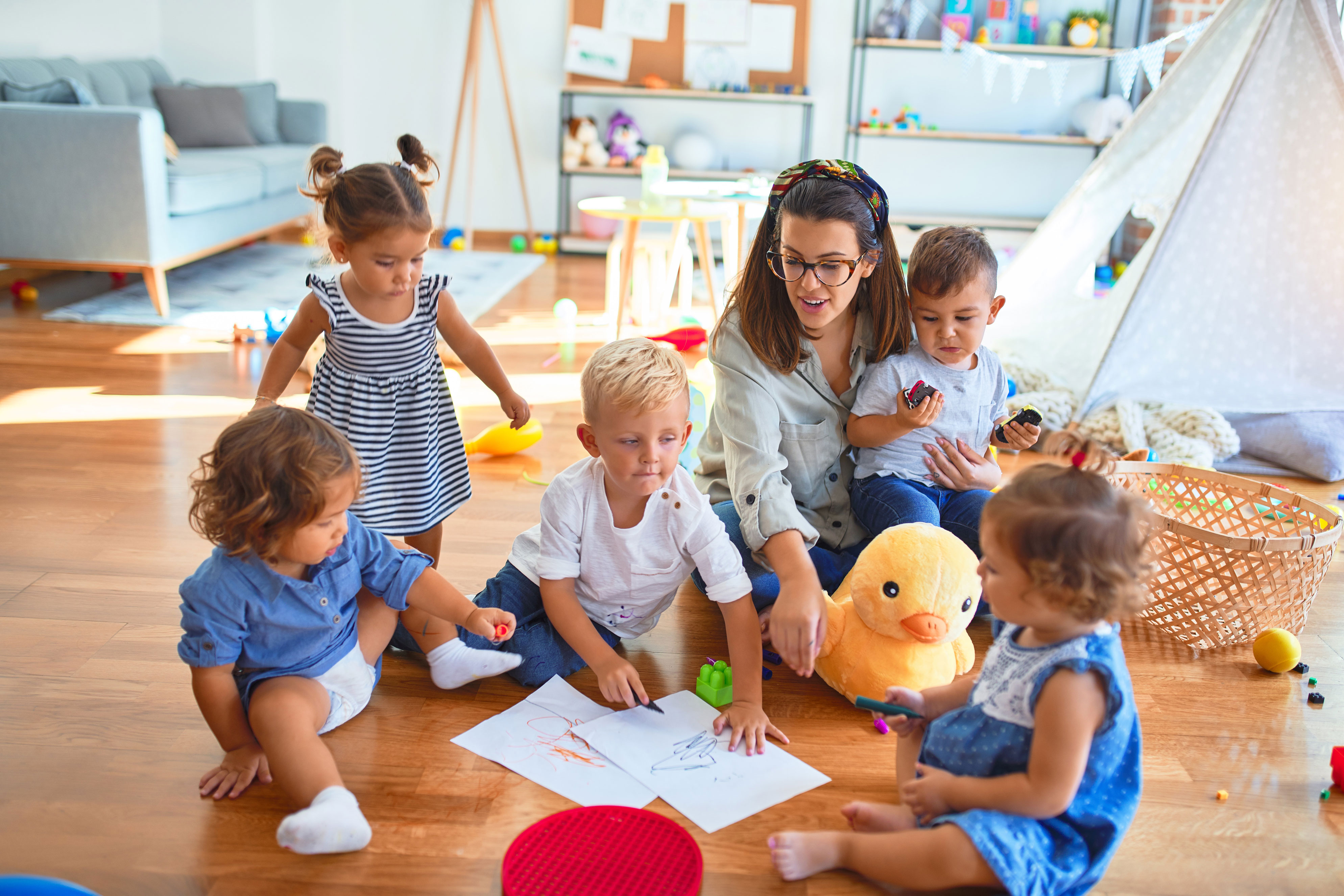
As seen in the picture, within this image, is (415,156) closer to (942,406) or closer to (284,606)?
(284,606)

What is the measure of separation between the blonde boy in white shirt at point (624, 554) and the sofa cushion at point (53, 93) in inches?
104

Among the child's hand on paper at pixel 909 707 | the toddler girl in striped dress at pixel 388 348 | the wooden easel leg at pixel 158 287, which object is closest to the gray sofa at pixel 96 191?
the wooden easel leg at pixel 158 287

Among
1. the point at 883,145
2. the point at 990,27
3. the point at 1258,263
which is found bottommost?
the point at 1258,263

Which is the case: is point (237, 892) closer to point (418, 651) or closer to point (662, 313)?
point (418, 651)

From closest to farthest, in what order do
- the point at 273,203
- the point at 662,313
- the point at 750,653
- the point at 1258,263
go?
the point at 750,653 → the point at 1258,263 → the point at 662,313 → the point at 273,203

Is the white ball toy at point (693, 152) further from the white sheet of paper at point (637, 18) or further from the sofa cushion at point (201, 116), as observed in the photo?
the sofa cushion at point (201, 116)

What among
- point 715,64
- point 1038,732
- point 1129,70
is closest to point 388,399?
point 1038,732

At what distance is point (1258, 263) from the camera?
232 cm

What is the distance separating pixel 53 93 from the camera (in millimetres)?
3156

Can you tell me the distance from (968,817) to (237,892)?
661 mm

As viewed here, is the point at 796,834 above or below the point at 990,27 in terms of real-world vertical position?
below

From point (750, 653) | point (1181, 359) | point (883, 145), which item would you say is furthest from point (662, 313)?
point (750, 653)

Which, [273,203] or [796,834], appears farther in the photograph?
[273,203]

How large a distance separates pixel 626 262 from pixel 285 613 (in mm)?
2123
